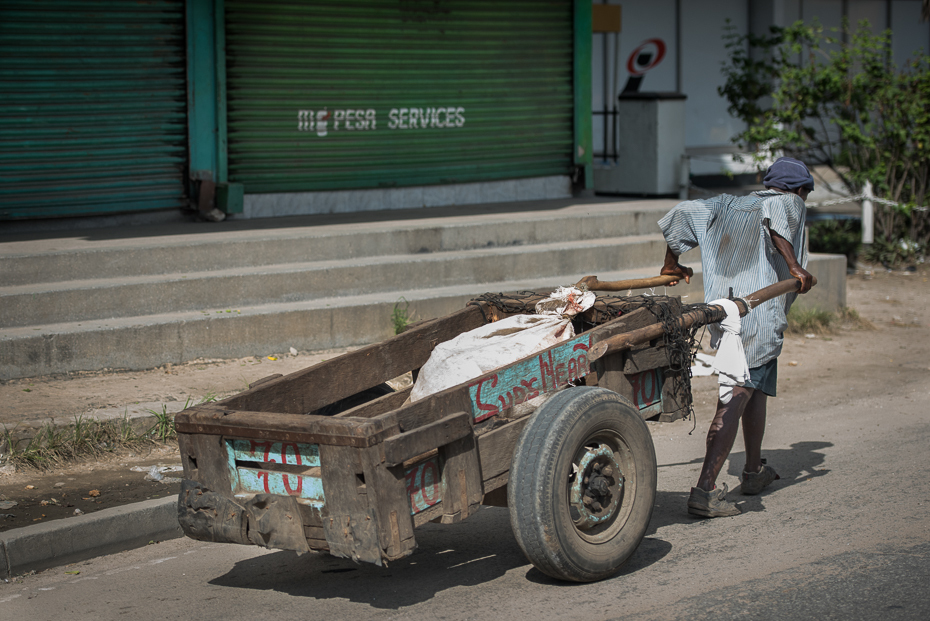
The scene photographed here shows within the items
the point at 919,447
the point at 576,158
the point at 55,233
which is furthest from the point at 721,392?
the point at 576,158

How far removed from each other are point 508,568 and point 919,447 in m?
3.18

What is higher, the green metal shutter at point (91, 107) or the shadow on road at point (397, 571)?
the green metal shutter at point (91, 107)

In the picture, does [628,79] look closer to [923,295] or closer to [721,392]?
[923,295]

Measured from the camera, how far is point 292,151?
413 inches

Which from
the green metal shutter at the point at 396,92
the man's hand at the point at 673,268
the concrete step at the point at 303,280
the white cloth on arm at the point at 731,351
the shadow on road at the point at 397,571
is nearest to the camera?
the shadow on road at the point at 397,571

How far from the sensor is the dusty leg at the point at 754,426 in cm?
513

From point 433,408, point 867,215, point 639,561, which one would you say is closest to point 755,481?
point 639,561

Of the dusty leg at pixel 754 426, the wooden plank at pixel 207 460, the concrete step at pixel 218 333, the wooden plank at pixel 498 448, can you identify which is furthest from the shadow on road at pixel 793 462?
the wooden plank at pixel 207 460

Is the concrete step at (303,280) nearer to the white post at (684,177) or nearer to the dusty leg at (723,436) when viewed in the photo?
the white post at (684,177)

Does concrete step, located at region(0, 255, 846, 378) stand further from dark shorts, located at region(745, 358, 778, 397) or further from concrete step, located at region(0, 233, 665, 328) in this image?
dark shorts, located at region(745, 358, 778, 397)

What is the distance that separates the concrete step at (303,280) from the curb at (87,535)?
2864 mm

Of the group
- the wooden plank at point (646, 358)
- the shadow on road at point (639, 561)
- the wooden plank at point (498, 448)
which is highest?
the wooden plank at point (646, 358)

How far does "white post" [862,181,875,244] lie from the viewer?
12.0m

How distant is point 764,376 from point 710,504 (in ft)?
2.43
